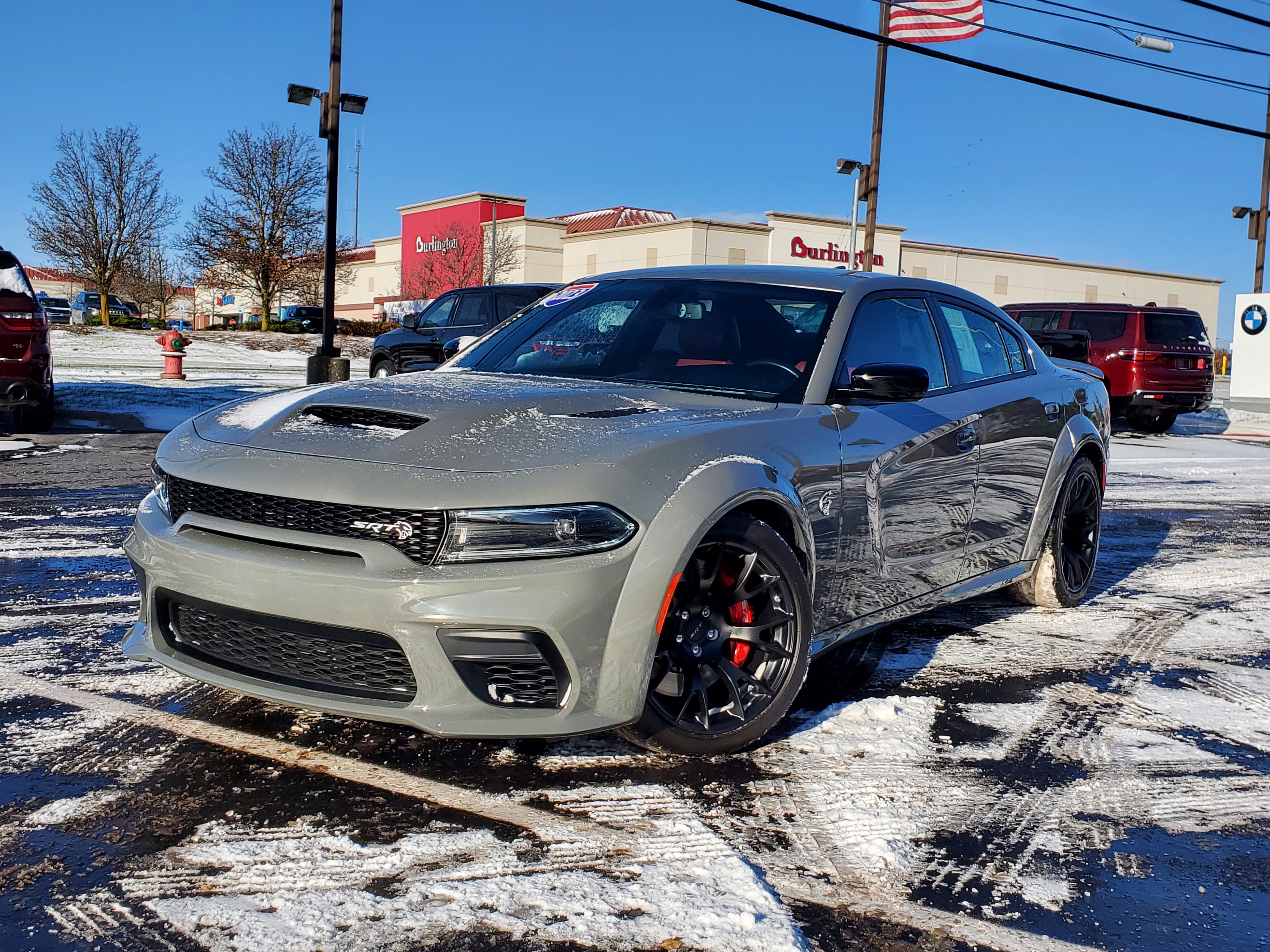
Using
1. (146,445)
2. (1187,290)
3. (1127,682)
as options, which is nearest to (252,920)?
(1127,682)

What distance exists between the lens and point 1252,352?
73.4 feet

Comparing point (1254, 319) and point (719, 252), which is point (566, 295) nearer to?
point (1254, 319)

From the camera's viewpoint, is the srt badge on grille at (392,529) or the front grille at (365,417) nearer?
the srt badge on grille at (392,529)

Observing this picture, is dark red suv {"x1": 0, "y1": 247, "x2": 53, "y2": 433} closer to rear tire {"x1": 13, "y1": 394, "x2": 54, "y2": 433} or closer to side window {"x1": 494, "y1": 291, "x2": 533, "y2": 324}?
rear tire {"x1": 13, "y1": 394, "x2": 54, "y2": 433}

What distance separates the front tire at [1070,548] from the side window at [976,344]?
71cm

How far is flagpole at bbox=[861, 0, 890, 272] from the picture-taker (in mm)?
20328

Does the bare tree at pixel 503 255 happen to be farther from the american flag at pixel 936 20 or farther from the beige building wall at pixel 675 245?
the american flag at pixel 936 20

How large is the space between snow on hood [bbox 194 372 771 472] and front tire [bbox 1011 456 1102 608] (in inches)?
93.2

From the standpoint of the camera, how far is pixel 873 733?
3.74 meters

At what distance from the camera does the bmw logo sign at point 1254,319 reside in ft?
72.5

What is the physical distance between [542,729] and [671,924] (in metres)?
0.65

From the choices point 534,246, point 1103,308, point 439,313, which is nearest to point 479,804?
point 439,313

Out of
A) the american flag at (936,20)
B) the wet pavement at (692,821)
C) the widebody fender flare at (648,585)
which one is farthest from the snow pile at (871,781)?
the american flag at (936,20)

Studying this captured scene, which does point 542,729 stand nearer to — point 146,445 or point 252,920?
point 252,920
